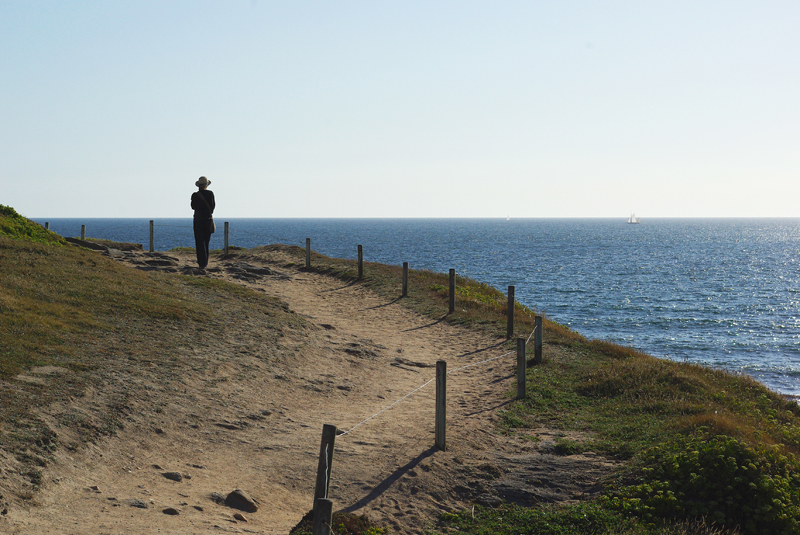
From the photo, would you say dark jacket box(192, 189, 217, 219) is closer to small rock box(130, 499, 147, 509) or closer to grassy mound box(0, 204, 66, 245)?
grassy mound box(0, 204, 66, 245)

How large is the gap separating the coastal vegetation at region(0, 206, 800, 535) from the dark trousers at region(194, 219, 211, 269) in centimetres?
253

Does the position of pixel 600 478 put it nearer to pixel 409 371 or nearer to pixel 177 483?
pixel 177 483

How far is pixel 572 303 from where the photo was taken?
4306cm

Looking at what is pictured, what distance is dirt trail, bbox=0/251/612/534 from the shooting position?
6.05 meters

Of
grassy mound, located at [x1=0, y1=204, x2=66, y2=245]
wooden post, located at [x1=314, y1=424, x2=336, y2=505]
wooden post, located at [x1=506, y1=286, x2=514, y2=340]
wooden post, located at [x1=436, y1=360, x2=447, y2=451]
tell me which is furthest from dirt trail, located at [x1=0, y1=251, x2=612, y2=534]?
grassy mound, located at [x1=0, y1=204, x2=66, y2=245]

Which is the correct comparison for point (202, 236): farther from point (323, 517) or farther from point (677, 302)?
point (677, 302)

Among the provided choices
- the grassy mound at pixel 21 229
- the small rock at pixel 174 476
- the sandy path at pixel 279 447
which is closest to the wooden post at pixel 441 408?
the sandy path at pixel 279 447

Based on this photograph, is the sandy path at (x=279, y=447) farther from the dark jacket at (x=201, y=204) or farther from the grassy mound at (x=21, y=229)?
the grassy mound at (x=21, y=229)

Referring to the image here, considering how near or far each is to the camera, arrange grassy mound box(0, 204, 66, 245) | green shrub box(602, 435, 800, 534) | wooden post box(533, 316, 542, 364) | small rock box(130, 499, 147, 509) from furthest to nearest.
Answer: grassy mound box(0, 204, 66, 245)
wooden post box(533, 316, 542, 364)
green shrub box(602, 435, 800, 534)
small rock box(130, 499, 147, 509)

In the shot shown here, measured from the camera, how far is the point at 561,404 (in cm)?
1087

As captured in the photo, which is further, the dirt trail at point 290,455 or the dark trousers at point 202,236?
the dark trousers at point 202,236

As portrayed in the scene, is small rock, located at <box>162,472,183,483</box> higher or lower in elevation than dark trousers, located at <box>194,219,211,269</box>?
lower

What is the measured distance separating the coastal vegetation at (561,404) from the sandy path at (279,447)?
1.53 ft

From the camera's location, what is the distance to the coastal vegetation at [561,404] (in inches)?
250
